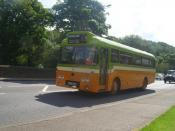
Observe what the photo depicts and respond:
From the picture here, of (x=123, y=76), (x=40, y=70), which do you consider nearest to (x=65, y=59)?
(x=123, y=76)

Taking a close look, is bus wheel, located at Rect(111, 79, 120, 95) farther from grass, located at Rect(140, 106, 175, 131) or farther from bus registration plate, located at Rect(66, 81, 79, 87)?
grass, located at Rect(140, 106, 175, 131)

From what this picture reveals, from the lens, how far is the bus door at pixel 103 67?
18266mm

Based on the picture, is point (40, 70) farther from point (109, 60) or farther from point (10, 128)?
point (10, 128)

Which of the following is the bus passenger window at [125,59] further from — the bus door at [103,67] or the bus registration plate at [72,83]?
the bus registration plate at [72,83]

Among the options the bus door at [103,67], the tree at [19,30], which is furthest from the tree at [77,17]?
the bus door at [103,67]

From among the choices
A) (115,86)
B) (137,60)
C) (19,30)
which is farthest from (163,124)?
(19,30)

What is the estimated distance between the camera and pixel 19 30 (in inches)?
1606

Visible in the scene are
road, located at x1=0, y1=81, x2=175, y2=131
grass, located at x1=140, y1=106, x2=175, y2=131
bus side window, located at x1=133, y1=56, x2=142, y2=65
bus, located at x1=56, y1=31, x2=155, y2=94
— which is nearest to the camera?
grass, located at x1=140, y1=106, x2=175, y2=131

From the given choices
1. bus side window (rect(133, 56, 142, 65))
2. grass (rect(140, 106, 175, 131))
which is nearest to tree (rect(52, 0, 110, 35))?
bus side window (rect(133, 56, 142, 65))

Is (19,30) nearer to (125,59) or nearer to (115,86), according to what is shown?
(125,59)

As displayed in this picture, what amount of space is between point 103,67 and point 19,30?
24.3 m

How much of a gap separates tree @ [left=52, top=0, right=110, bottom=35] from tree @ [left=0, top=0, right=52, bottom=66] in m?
4.12

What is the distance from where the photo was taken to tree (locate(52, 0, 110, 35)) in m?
46.8

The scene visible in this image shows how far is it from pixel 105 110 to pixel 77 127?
3.78 metres
